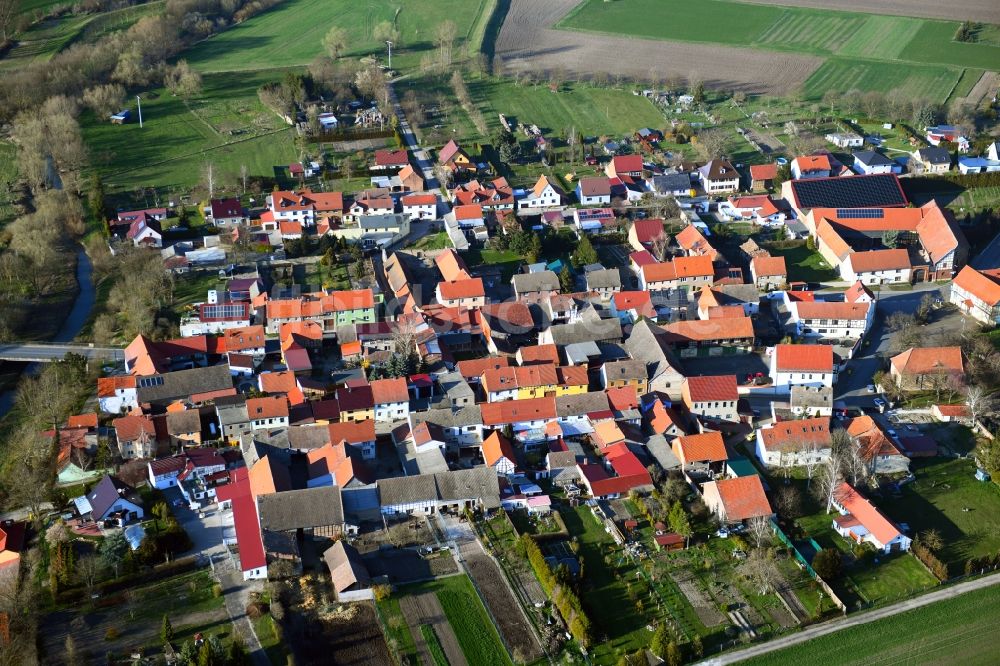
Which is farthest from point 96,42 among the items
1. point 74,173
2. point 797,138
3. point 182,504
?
point 182,504

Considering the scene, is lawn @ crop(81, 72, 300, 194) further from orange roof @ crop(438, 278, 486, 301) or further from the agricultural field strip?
the agricultural field strip

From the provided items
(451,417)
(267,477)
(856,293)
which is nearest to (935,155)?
(856,293)

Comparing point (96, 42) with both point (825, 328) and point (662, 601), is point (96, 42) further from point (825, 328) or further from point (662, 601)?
point (662, 601)

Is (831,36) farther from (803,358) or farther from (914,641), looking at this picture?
(914,641)

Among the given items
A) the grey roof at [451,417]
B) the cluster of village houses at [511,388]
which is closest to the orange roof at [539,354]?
the cluster of village houses at [511,388]

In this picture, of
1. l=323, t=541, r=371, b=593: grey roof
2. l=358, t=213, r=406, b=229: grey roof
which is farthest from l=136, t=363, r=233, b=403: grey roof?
l=358, t=213, r=406, b=229: grey roof
